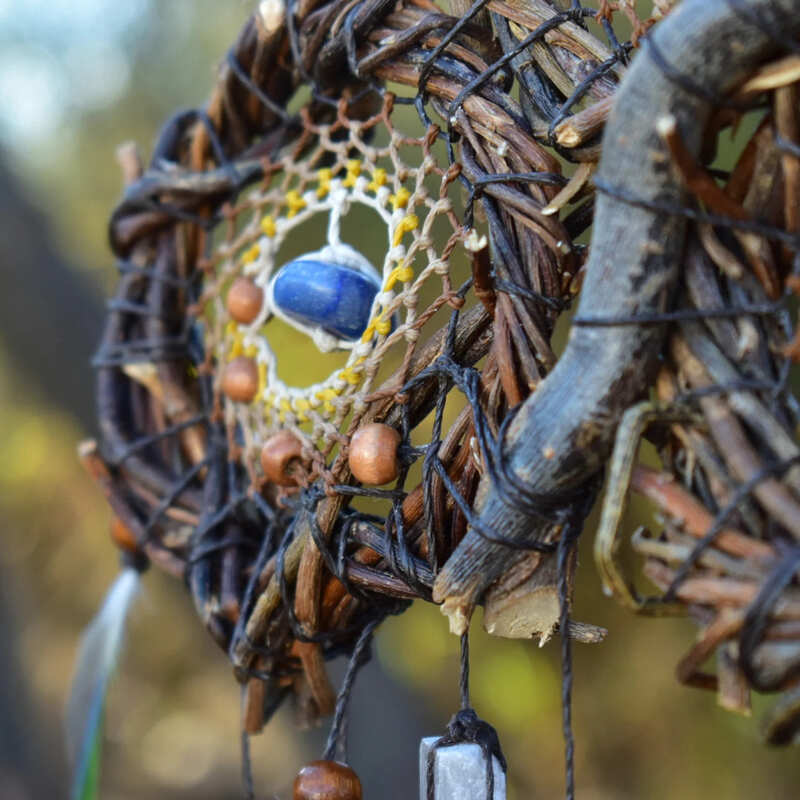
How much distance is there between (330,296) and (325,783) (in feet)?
0.83

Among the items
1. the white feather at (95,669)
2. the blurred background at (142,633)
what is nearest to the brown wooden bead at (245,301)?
the white feather at (95,669)

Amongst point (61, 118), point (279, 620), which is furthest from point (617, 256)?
point (61, 118)

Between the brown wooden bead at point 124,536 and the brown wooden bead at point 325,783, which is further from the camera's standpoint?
the brown wooden bead at point 124,536

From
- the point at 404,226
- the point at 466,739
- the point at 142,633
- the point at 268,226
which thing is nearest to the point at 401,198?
the point at 404,226

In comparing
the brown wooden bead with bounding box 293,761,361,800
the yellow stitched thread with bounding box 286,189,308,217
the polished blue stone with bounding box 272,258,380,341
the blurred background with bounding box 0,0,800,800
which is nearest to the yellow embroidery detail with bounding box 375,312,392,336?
the polished blue stone with bounding box 272,258,380,341

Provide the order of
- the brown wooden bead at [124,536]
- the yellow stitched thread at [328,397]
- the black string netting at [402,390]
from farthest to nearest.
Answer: the brown wooden bead at [124,536] < the yellow stitched thread at [328,397] < the black string netting at [402,390]

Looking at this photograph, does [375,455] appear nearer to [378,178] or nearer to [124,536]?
[378,178]

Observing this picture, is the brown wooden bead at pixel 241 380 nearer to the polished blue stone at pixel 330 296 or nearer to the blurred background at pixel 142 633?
the polished blue stone at pixel 330 296

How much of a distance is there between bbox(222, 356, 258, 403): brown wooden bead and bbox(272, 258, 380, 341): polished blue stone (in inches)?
3.0

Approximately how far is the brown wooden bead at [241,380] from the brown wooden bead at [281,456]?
6 centimetres

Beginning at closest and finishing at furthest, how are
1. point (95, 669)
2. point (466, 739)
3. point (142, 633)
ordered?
point (466, 739), point (95, 669), point (142, 633)

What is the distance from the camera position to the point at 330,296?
0.47 meters

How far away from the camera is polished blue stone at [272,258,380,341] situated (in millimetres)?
467

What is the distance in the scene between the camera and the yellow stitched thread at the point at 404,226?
17.9 inches
